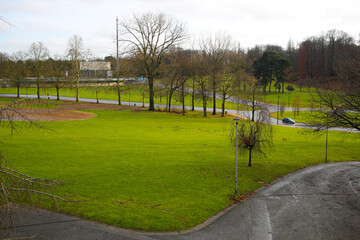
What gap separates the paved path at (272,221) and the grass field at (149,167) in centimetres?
69

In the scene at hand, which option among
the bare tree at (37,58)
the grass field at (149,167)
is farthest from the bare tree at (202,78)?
the bare tree at (37,58)

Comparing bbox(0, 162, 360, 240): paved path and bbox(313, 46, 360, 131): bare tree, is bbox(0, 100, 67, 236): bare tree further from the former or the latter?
bbox(313, 46, 360, 131): bare tree

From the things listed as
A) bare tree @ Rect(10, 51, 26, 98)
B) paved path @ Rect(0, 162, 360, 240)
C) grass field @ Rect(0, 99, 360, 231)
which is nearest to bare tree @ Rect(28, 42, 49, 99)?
bare tree @ Rect(10, 51, 26, 98)

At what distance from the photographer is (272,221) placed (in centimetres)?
1336

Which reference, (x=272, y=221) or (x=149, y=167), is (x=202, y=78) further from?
(x=272, y=221)

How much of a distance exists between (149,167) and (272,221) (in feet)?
31.3

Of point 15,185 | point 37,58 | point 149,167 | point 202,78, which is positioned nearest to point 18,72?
point 37,58

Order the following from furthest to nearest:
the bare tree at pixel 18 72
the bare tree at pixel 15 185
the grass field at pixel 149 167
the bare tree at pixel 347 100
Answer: the bare tree at pixel 18 72 → the bare tree at pixel 347 100 → the grass field at pixel 149 167 → the bare tree at pixel 15 185

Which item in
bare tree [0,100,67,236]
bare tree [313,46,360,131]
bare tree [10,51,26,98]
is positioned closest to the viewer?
bare tree [0,100,67,236]

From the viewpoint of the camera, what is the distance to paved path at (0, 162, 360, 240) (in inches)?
459

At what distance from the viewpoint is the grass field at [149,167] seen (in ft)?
44.4

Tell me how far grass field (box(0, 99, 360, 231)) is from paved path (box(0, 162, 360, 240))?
0.69m

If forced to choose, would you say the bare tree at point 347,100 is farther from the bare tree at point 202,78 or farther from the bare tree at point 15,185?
the bare tree at point 202,78

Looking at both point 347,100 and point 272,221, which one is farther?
point 347,100
